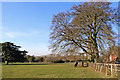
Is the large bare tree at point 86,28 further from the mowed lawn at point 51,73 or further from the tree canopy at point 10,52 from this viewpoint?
the tree canopy at point 10,52

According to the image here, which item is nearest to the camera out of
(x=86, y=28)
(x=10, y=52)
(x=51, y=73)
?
(x=51, y=73)

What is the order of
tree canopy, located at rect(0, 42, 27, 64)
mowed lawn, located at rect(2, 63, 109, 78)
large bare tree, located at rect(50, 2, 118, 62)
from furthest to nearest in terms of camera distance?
tree canopy, located at rect(0, 42, 27, 64) < large bare tree, located at rect(50, 2, 118, 62) < mowed lawn, located at rect(2, 63, 109, 78)

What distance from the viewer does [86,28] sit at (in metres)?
19.0

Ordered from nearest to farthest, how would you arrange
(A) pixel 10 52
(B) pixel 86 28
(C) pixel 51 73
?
(C) pixel 51 73 < (B) pixel 86 28 < (A) pixel 10 52

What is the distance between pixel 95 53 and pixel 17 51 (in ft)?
128

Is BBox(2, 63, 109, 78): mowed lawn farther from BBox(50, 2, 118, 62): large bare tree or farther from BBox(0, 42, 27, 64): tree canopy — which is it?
BBox(0, 42, 27, 64): tree canopy

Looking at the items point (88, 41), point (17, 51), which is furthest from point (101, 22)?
point (17, 51)

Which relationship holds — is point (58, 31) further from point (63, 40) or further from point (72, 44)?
point (72, 44)

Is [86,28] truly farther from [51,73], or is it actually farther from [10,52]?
[10,52]

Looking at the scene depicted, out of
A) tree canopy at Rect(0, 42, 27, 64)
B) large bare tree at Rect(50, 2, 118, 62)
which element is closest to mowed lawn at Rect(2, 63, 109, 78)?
large bare tree at Rect(50, 2, 118, 62)

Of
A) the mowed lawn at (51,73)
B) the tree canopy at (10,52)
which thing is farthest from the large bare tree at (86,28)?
the tree canopy at (10,52)

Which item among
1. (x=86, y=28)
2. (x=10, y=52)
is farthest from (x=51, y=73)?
(x=10, y=52)

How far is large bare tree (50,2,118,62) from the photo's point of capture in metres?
17.6

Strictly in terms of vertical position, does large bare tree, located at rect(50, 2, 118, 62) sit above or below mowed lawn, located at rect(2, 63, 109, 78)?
above
